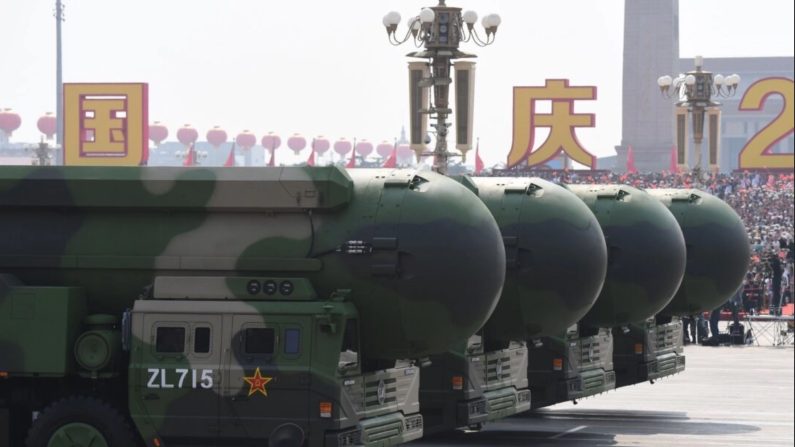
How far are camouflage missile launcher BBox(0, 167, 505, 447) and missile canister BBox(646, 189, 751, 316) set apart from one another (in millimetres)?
9386

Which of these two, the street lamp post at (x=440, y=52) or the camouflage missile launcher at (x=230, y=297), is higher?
the street lamp post at (x=440, y=52)

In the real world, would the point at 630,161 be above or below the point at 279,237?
above

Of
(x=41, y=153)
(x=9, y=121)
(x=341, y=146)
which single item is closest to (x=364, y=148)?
(x=341, y=146)

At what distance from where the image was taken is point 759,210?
54.4 meters

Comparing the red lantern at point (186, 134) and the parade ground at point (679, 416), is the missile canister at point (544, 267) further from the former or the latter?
the red lantern at point (186, 134)

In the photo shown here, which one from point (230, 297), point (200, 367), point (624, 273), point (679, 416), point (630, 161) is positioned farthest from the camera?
point (630, 161)

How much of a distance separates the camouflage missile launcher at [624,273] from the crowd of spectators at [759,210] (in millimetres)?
16113

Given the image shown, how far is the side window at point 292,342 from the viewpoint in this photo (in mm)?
14062

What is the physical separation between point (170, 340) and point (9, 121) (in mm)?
98531

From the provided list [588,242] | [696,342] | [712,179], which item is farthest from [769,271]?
[588,242]

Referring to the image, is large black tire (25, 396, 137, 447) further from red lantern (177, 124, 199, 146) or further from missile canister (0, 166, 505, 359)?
red lantern (177, 124, 199, 146)

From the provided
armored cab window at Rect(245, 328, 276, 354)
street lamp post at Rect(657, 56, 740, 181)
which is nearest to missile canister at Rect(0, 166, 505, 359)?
armored cab window at Rect(245, 328, 276, 354)

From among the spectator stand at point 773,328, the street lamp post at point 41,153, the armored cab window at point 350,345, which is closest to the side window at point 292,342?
the armored cab window at point 350,345

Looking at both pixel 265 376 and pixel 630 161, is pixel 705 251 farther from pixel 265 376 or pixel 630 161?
pixel 630 161
